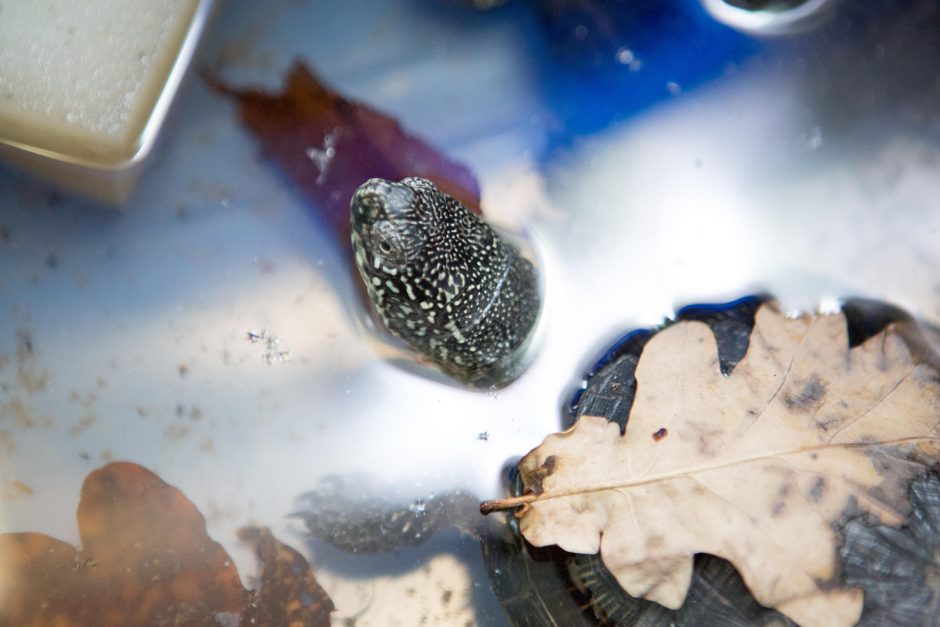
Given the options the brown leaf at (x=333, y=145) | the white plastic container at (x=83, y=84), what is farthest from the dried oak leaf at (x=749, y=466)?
the white plastic container at (x=83, y=84)

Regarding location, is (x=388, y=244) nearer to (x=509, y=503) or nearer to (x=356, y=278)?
(x=356, y=278)

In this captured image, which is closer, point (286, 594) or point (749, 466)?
point (749, 466)

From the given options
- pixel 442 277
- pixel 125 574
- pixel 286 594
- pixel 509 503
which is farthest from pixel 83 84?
pixel 509 503

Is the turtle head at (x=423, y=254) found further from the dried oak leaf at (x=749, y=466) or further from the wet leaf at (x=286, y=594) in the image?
the wet leaf at (x=286, y=594)

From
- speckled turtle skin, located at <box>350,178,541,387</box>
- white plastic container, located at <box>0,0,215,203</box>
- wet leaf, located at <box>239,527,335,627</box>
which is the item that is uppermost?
speckled turtle skin, located at <box>350,178,541,387</box>

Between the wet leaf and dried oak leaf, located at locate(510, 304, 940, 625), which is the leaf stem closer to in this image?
dried oak leaf, located at locate(510, 304, 940, 625)

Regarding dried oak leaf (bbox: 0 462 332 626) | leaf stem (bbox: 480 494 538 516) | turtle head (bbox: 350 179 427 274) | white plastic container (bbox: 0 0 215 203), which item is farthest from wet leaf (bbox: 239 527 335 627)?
white plastic container (bbox: 0 0 215 203)
